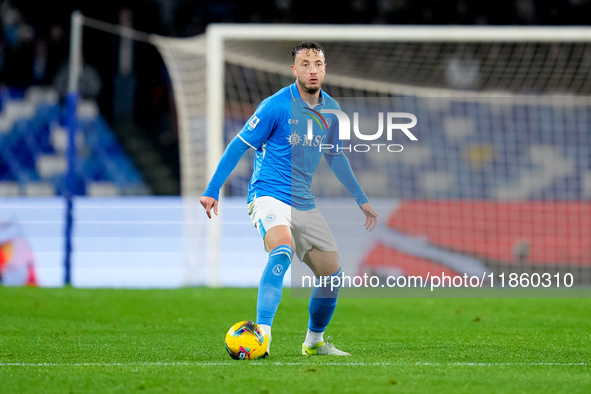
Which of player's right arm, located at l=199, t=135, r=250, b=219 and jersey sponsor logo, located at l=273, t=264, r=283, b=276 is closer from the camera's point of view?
jersey sponsor logo, located at l=273, t=264, r=283, b=276

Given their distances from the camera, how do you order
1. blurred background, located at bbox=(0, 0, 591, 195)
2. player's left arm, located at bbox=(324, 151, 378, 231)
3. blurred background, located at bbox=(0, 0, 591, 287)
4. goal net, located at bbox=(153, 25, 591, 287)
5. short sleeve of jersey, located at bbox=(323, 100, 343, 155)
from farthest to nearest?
blurred background, located at bbox=(0, 0, 591, 195), blurred background, located at bbox=(0, 0, 591, 287), goal net, located at bbox=(153, 25, 591, 287), player's left arm, located at bbox=(324, 151, 378, 231), short sleeve of jersey, located at bbox=(323, 100, 343, 155)

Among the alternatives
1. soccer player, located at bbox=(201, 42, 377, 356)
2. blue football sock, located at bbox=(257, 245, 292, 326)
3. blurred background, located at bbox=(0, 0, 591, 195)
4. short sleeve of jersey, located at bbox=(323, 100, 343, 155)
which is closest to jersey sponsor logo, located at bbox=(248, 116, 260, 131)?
soccer player, located at bbox=(201, 42, 377, 356)

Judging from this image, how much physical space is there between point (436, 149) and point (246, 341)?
30.7 ft

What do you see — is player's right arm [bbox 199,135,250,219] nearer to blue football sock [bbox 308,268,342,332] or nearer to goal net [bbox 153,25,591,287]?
blue football sock [bbox 308,268,342,332]

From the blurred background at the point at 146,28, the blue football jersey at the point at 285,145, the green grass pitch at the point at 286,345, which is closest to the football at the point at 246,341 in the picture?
the green grass pitch at the point at 286,345

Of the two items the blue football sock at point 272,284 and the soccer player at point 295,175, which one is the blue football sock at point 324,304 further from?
the blue football sock at point 272,284

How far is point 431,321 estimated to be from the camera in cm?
852

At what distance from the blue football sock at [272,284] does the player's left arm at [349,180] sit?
88cm

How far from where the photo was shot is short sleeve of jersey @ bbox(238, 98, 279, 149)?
5.89 meters

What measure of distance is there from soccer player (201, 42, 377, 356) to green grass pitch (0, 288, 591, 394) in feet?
1.97

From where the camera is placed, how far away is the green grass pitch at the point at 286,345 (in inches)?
184

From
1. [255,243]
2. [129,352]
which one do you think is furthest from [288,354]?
[255,243]

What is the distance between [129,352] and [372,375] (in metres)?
1.98

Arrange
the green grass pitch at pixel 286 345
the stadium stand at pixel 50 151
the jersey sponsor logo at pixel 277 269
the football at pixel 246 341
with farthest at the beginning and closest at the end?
the stadium stand at pixel 50 151, the jersey sponsor logo at pixel 277 269, the football at pixel 246 341, the green grass pitch at pixel 286 345
